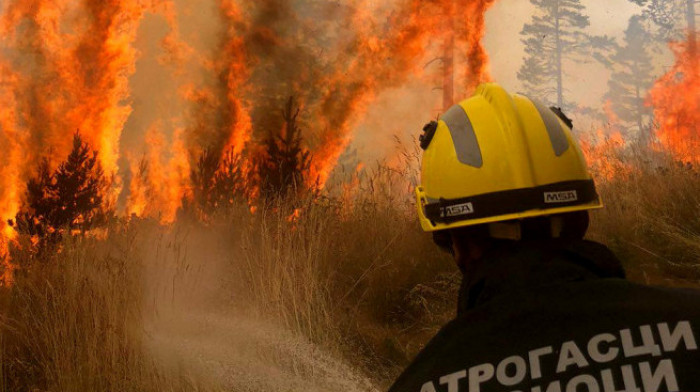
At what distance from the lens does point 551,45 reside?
142 ft

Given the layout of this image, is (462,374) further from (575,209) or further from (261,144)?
(261,144)

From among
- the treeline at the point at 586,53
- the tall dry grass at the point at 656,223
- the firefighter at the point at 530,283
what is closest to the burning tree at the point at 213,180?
the tall dry grass at the point at 656,223

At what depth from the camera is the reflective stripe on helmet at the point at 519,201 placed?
1669 mm

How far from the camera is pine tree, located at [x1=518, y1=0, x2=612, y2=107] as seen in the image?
42.2 m

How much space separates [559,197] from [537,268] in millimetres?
436

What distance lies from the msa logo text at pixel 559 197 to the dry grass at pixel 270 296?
2.91 metres

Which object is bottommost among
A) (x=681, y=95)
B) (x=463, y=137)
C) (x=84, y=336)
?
(x=84, y=336)

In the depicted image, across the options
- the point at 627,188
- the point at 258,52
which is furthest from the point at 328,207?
the point at 258,52

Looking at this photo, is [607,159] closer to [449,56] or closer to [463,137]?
[463,137]

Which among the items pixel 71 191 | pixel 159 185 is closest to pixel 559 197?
pixel 71 191

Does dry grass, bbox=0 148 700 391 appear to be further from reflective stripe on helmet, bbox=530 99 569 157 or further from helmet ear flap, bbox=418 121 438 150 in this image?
reflective stripe on helmet, bbox=530 99 569 157

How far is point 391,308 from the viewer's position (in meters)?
6.14

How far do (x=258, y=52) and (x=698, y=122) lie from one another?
19457 mm

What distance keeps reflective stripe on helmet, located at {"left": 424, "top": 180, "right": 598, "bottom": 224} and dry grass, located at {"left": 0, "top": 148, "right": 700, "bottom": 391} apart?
9.00ft
